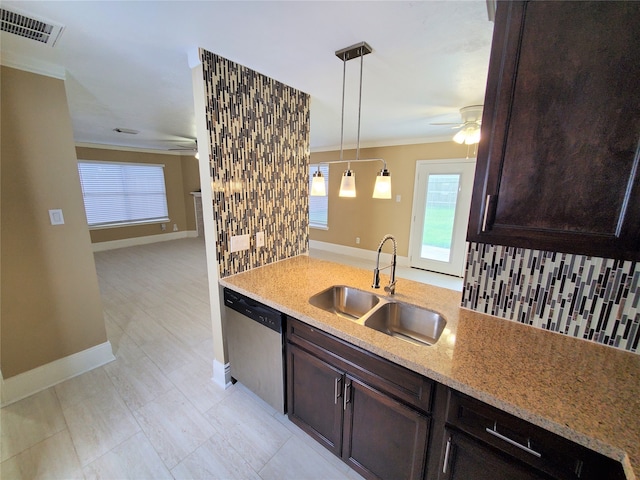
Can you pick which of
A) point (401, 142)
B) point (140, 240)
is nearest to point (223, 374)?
point (401, 142)

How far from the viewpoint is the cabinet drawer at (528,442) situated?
74 cm

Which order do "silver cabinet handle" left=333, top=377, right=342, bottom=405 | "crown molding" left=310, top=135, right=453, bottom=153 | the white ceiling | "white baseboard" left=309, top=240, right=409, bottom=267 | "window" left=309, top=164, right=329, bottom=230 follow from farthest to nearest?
"window" left=309, top=164, right=329, bottom=230, "white baseboard" left=309, top=240, right=409, bottom=267, "crown molding" left=310, top=135, right=453, bottom=153, "silver cabinet handle" left=333, top=377, right=342, bottom=405, the white ceiling

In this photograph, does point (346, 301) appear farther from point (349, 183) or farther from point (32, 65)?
point (32, 65)

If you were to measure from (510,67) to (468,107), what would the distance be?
190 cm

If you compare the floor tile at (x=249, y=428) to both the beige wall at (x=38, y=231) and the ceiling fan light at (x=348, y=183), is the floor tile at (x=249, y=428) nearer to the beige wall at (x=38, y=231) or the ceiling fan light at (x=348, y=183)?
the beige wall at (x=38, y=231)

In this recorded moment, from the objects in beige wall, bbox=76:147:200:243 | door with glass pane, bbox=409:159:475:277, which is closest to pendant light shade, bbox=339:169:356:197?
door with glass pane, bbox=409:159:475:277

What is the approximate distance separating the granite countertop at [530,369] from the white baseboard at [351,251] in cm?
357

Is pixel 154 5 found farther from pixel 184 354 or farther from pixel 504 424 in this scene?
pixel 184 354

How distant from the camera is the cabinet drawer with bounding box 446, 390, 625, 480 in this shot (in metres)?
0.74

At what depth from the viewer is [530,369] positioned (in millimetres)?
956

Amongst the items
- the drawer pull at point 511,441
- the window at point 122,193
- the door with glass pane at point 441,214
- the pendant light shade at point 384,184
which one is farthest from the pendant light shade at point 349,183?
the window at point 122,193

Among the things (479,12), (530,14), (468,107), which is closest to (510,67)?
(530,14)

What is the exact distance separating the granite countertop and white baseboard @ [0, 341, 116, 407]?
6.31 ft

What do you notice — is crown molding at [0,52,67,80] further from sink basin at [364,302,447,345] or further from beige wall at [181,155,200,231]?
beige wall at [181,155,200,231]
